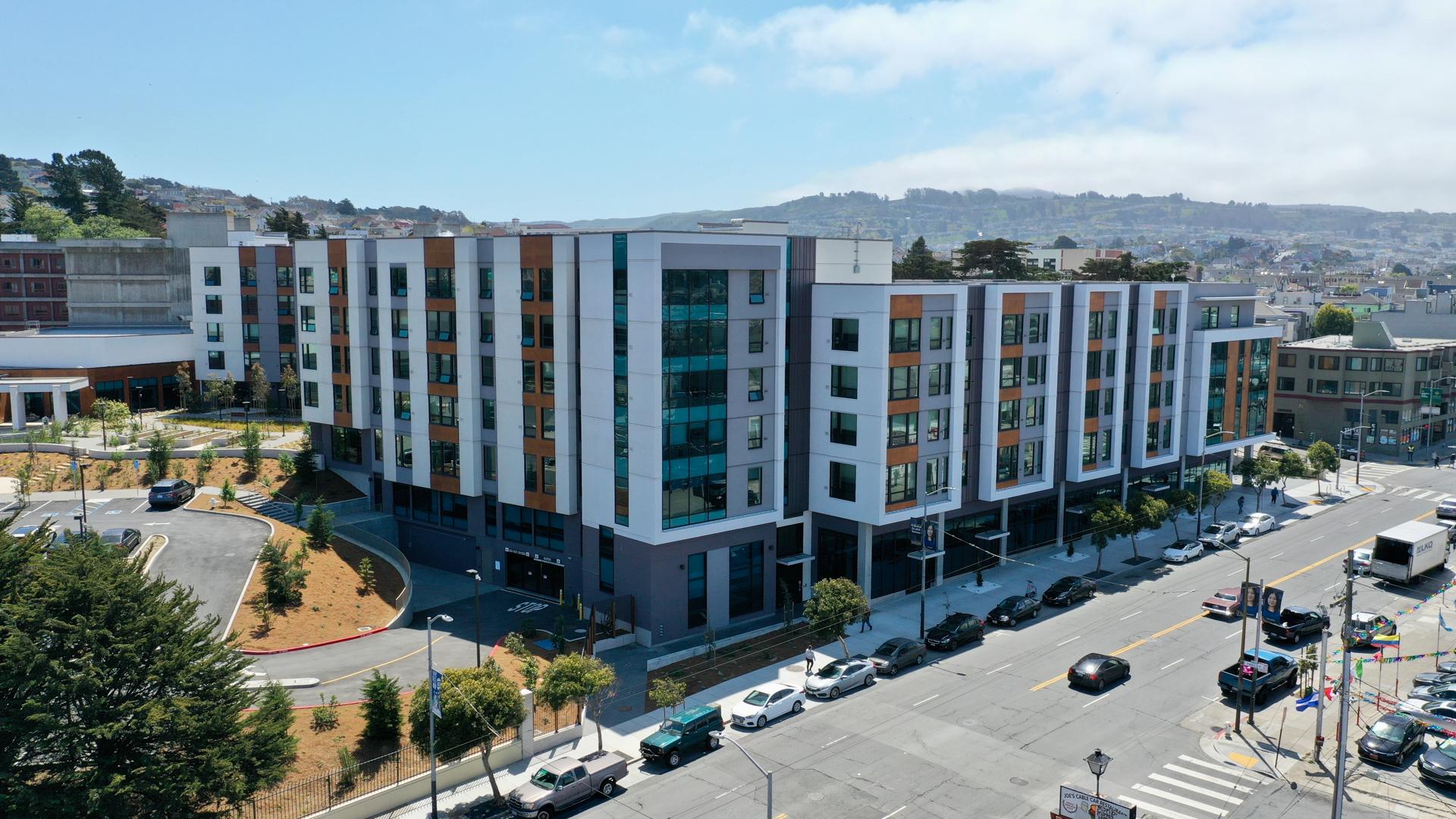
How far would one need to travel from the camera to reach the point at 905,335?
5962 cm

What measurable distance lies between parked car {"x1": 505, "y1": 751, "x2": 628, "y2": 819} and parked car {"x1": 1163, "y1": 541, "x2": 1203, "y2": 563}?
47377mm

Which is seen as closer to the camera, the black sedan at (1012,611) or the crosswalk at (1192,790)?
the crosswalk at (1192,790)

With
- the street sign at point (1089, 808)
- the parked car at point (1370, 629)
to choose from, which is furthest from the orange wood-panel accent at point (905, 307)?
the street sign at point (1089, 808)

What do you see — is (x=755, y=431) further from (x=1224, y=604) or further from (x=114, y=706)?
(x=114, y=706)

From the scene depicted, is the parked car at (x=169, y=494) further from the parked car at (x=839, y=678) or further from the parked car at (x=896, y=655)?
the parked car at (x=896, y=655)

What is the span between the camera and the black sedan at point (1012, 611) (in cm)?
5841

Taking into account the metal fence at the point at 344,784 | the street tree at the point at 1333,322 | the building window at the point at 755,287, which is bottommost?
the metal fence at the point at 344,784

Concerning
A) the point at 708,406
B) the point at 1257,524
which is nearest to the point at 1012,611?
the point at 708,406

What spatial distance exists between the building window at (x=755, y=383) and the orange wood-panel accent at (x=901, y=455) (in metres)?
8.18

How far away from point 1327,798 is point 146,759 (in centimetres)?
4137

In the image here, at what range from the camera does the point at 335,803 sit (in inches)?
1451

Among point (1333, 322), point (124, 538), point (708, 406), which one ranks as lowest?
point (124, 538)

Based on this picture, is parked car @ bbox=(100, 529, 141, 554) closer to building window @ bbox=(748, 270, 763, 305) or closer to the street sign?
building window @ bbox=(748, 270, 763, 305)

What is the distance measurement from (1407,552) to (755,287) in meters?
45.0
